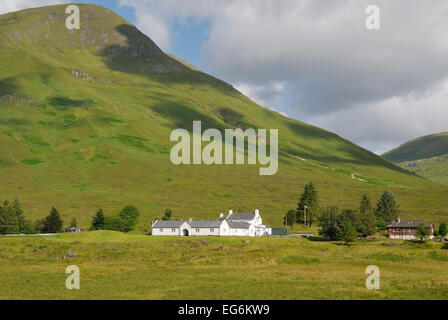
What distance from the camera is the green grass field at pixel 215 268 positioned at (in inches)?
1881

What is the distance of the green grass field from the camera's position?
47.8 metres

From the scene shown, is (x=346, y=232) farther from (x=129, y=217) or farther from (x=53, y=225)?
(x=53, y=225)

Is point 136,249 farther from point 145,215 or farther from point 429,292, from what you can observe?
point 145,215

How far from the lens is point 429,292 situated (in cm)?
4591

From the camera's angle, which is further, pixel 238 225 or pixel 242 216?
pixel 242 216

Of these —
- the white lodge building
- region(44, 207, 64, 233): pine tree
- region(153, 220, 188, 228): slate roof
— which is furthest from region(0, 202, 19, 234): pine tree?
region(153, 220, 188, 228): slate roof

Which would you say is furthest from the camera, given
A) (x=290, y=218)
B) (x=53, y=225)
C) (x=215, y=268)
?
(x=290, y=218)

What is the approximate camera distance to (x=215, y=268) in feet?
224

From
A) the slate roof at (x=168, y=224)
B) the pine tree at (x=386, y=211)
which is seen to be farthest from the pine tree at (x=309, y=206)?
the slate roof at (x=168, y=224)

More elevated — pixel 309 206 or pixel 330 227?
pixel 309 206

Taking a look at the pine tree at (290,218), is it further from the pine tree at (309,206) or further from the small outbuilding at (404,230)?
the small outbuilding at (404,230)

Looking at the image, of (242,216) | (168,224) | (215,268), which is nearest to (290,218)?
(242,216)

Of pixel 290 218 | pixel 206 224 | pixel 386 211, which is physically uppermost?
pixel 386 211
